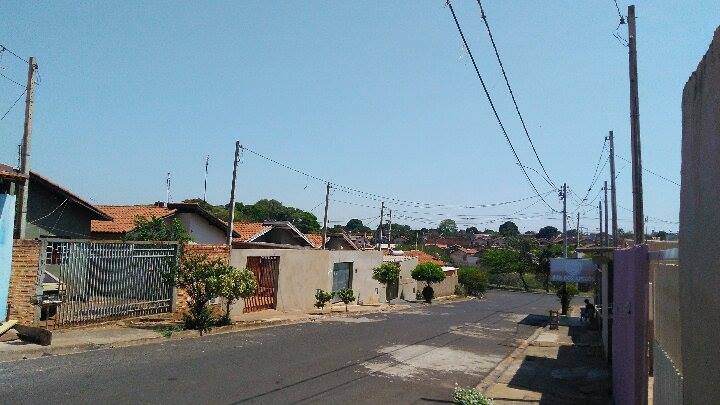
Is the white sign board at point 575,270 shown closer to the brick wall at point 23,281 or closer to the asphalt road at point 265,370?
the asphalt road at point 265,370

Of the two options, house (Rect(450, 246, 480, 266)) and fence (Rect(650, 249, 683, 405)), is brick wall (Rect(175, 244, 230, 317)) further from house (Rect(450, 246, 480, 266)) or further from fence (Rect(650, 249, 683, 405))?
house (Rect(450, 246, 480, 266))

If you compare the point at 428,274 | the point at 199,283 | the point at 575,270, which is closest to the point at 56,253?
the point at 199,283

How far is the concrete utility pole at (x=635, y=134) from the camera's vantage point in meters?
13.0

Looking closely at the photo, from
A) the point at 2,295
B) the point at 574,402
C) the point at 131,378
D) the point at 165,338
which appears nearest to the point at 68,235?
the point at 2,295

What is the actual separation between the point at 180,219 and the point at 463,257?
72.2m

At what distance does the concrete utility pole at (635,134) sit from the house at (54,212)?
19.5 metres

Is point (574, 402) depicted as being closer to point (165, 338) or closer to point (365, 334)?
point (365, 334)

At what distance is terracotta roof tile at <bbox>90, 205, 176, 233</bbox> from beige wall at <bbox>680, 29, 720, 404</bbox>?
974 inches

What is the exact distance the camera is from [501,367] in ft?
47.8

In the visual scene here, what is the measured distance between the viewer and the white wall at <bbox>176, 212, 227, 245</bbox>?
29.7 metres

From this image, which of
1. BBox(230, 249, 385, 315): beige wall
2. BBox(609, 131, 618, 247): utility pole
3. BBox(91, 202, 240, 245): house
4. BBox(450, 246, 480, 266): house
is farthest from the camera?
BBox(450, 246, 480, 266): house

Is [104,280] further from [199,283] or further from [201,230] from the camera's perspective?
[201,230]

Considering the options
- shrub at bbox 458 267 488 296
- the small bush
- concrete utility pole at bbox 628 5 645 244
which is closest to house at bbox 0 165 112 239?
the small bush

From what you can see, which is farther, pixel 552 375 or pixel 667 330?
pixel 552 375
